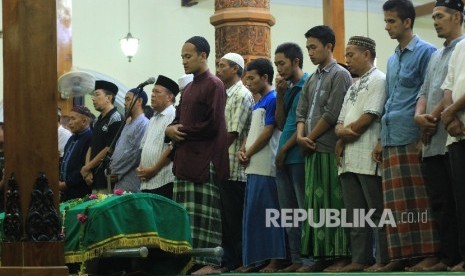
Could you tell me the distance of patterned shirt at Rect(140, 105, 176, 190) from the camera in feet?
26.8

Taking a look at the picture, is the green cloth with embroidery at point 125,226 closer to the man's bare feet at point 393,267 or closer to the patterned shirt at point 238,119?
the man's bare feet at point 393,267

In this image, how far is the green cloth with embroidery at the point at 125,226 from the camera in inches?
239

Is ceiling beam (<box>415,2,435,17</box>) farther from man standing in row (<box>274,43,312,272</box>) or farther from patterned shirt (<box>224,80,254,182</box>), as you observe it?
man standing in row (<box>274,43,312,272</box>)

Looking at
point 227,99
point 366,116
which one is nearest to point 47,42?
point 366,116

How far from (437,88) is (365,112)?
0.62 meters

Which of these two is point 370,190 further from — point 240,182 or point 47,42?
point 47,42

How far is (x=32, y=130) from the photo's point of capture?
5.01 meters

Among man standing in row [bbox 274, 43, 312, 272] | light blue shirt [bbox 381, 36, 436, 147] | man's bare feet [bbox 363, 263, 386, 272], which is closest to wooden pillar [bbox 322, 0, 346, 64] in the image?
man standing in row [bbox 274, 43, 312, 272]

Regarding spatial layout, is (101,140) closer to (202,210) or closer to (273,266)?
(202,210)

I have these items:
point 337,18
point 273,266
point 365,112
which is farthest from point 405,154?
point 337,18

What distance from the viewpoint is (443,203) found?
6273 millimetres

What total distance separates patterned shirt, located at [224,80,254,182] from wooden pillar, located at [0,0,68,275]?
2.97 meters

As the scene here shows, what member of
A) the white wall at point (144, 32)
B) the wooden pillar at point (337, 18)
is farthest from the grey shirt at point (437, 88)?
the white wall at point (144, 32)

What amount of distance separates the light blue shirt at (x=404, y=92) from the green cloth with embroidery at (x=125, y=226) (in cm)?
139
